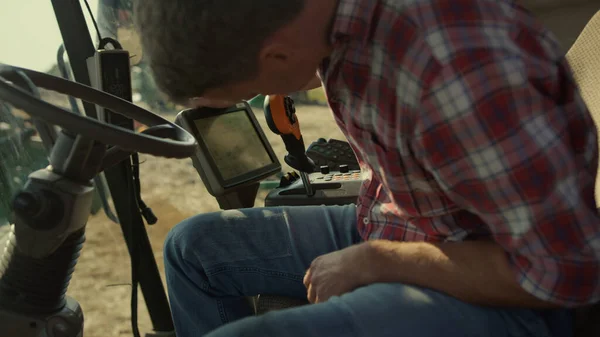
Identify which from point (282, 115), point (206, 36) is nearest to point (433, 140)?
point (206, 36)

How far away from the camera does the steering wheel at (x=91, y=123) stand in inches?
23.1

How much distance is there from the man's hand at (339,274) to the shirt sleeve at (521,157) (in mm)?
195

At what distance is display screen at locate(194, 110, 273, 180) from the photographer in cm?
125

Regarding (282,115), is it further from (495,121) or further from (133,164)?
(495,121)

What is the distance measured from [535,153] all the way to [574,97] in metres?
0.11

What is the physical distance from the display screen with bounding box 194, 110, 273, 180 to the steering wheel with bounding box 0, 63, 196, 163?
1.54 ft

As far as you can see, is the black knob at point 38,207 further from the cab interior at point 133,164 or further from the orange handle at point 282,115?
the orange handle at point 282,115

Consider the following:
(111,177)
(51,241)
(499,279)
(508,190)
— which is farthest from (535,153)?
(111,177)

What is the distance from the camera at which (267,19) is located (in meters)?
0.65

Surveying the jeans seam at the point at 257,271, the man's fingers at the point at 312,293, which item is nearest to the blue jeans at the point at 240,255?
the jeans seam at the point at 257,271

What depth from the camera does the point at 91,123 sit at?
1.95 feet

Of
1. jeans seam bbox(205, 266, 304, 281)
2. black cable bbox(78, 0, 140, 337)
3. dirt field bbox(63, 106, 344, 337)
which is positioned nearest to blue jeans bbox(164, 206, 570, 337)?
jeans seam bbox(205, 266, 304, 281)

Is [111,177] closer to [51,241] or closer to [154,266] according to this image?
[154,266]

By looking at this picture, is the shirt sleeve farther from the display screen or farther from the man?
the display screen
